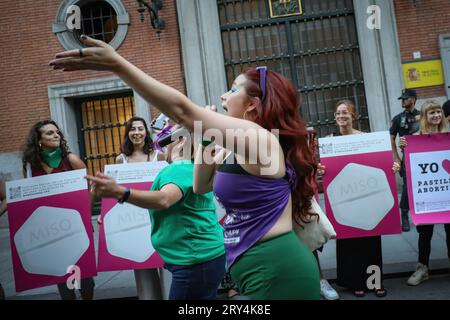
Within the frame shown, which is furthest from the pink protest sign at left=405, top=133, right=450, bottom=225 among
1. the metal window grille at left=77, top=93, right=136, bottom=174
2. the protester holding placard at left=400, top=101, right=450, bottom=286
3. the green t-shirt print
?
the metal window grille at left=77, top=93, right=136, bottom=174

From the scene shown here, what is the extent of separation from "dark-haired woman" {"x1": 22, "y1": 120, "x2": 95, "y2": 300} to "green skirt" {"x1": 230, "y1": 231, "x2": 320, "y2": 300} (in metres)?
2.86

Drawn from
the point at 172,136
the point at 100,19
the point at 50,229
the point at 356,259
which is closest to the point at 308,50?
the point at 100,19

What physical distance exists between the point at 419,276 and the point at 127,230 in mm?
3105

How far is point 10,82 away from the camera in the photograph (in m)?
10.5

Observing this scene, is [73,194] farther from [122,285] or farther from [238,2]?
[238,2]

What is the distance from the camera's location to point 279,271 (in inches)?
70.8

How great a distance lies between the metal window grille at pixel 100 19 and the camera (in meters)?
10.9

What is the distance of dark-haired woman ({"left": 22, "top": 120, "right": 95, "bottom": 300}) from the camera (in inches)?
164

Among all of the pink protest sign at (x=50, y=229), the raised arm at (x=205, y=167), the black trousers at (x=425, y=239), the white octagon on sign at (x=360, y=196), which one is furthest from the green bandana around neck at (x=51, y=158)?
the black trousers at (x=425, y=239)

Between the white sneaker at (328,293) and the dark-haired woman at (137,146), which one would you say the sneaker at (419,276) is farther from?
the dark-haired woman at (137,146)

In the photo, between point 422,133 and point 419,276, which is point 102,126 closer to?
point 422,133

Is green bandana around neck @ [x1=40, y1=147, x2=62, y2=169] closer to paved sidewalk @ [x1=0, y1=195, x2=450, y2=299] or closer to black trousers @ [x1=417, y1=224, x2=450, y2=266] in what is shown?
paved sidewalk @ [x1=0, y1=195, x2=450, y2=299]
